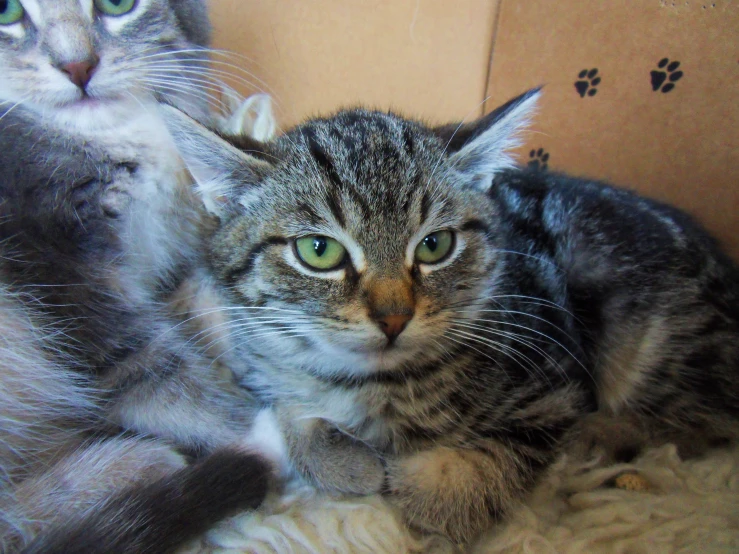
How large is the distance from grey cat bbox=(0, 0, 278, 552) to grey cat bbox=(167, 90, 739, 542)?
0.50 feet

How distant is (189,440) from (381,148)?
2.13 ft

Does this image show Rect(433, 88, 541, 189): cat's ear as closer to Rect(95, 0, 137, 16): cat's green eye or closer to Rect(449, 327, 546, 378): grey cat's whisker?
Rect(449, 327, 546, 378): grey cat's whisker

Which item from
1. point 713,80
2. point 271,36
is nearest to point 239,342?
point 271,36

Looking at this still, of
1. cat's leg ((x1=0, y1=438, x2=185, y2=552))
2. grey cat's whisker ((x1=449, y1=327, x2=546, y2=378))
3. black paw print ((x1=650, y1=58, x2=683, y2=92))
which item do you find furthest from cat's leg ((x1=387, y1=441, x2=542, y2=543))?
black paw print ((x1=650, y1=58, x2=683, y2=92))

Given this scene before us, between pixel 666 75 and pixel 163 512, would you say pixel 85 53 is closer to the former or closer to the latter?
pixel 163 512

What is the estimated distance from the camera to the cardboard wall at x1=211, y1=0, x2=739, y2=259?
1.29 metres

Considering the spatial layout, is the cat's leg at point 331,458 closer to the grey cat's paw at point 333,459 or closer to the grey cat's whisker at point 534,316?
the grey cat's paw at point 333,459

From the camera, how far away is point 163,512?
2.30 ft

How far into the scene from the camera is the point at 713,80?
1.27 meters

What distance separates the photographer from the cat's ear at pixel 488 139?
2.85 ft

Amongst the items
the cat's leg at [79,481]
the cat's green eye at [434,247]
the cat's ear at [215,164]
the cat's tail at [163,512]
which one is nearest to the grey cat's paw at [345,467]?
the cat's tail at [163,512]

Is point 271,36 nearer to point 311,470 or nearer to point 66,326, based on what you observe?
point 66,326

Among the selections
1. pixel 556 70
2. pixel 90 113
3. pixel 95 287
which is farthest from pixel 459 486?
pixel 556 70

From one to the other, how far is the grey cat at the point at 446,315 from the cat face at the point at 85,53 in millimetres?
238
